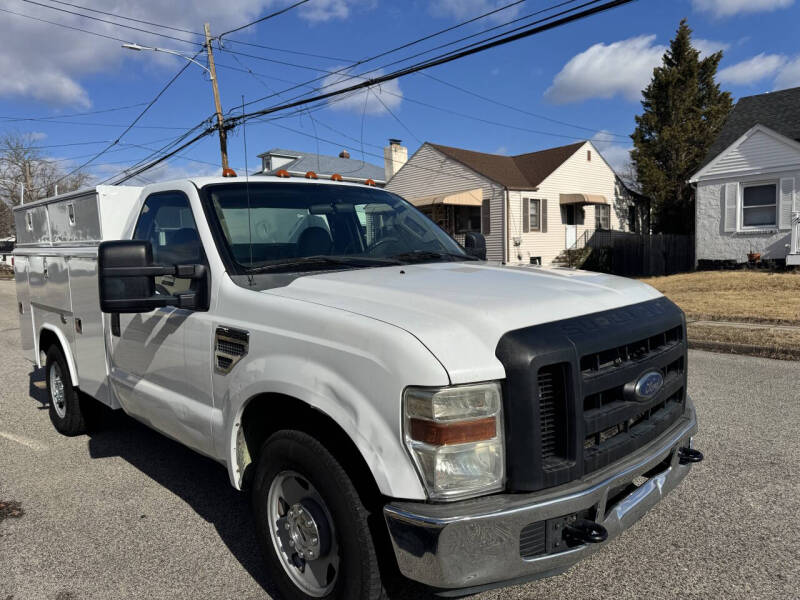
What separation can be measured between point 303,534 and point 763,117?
22.3m

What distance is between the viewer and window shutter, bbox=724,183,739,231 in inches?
741

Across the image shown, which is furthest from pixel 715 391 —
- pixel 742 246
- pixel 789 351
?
pixel 742 246

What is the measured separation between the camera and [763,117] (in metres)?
20.0

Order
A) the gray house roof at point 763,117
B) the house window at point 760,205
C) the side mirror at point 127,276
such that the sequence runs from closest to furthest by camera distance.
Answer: the side mirror at point 127,276 → the house window at point 760,205 → the gray house roof at point 763,117

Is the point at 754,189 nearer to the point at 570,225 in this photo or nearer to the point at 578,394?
the point at 570,225

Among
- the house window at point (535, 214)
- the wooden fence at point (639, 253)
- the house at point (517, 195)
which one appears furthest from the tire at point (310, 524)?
the house window at point (535, 214)

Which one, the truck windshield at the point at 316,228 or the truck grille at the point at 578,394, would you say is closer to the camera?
the truck grille at the point at 578,394

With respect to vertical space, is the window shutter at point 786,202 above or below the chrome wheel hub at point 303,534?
above

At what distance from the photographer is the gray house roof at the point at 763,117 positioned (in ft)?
61.7

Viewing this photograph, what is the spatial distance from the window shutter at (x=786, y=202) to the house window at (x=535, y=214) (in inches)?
392

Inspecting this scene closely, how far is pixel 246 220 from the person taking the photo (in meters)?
3.33

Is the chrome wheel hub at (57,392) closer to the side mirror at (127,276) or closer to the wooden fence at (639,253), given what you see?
the side mirror at (127,276)

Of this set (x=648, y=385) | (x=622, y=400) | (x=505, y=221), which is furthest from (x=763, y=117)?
(x=622, y=400)

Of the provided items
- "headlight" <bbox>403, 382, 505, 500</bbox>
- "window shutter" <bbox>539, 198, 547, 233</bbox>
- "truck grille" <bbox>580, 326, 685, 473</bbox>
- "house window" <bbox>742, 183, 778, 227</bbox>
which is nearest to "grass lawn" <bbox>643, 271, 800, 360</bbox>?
"house window" <bbox>742, 183, 778, 227</bbox>
